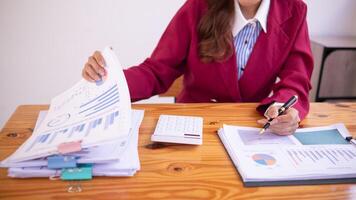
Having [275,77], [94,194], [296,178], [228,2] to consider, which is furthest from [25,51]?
[296,178]

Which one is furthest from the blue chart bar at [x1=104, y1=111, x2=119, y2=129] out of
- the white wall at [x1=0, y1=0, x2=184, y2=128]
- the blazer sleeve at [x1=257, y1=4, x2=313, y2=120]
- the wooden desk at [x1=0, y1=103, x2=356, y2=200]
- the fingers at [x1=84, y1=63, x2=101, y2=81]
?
the white wall at [x1=0, y1=0, x2=184, y2=128]

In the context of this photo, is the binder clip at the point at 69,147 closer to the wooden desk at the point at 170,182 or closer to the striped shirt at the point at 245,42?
the wooden desk at the point at 170,182

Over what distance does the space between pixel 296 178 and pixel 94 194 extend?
38 cm

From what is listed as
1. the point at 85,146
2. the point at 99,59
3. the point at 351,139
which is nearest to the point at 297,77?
the point at 351,139

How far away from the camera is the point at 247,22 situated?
1.09 m

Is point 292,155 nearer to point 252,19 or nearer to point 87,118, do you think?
point 87,118

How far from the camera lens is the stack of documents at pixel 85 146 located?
1.89 feet

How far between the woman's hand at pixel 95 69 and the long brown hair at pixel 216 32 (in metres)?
0.40

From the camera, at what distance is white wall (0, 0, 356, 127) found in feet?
6.63

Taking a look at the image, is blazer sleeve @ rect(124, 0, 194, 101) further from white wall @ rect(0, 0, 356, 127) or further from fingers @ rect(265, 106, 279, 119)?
white wall @ rect(0, 0, 356, 127)

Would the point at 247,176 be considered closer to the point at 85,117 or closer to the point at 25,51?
the point at 85,117

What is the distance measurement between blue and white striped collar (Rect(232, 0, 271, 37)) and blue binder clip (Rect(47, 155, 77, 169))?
722mm

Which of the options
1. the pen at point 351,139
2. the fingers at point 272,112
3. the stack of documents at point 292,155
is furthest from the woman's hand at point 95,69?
the pen at point 351,139

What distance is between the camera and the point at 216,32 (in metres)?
1.07
